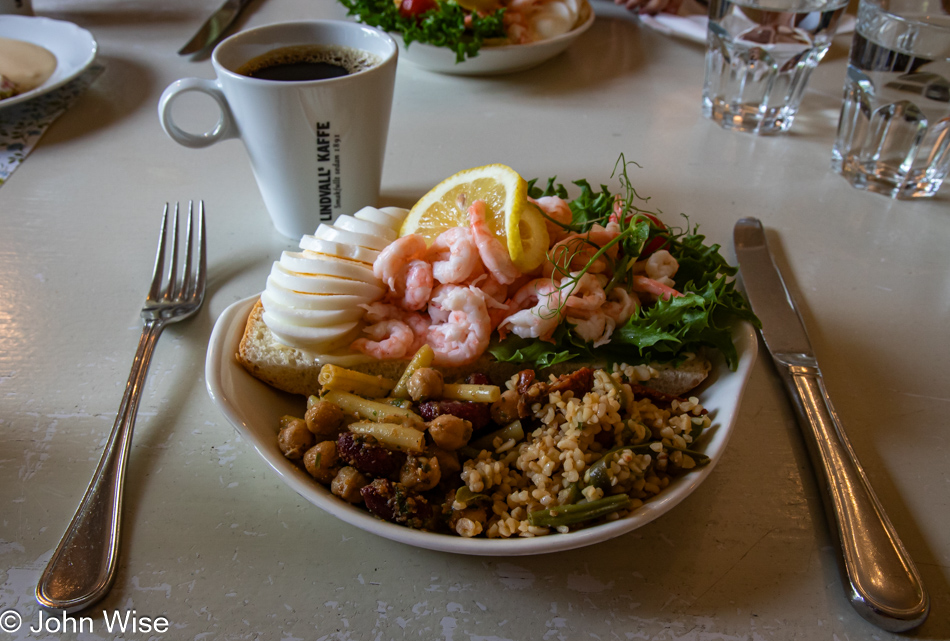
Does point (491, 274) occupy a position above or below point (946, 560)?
above

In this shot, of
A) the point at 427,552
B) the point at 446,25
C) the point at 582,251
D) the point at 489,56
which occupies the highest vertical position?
the point at 446,25

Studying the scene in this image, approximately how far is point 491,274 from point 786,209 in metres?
1.23

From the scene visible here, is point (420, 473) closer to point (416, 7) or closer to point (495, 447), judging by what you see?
point (495, 447)

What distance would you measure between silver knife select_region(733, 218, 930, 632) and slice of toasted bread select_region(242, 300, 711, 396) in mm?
241

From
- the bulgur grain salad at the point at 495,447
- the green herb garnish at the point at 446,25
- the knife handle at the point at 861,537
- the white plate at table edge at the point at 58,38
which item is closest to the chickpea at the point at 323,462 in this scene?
the bulgur grain salad at the point at 495,447

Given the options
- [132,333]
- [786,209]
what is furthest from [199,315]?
[786,209]

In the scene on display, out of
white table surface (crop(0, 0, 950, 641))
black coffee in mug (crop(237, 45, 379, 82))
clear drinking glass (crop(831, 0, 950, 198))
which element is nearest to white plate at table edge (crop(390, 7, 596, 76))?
white table surface (crop(0, 0, 950, 641))

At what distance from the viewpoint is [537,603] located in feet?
3.47

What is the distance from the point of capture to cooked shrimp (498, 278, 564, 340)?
1.31 metres

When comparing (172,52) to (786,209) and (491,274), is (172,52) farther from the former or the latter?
(786,209)

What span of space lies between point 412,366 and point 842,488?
824 millimetres

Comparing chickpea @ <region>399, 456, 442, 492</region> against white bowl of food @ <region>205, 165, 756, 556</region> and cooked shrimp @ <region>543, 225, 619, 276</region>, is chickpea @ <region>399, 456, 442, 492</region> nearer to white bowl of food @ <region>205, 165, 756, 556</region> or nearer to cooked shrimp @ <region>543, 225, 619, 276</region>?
white bowl of food @ <region>205, 165, 756, 556</region>

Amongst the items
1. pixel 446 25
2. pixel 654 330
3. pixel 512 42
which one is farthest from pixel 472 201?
pixel 512 42

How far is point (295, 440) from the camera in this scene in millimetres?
1140
